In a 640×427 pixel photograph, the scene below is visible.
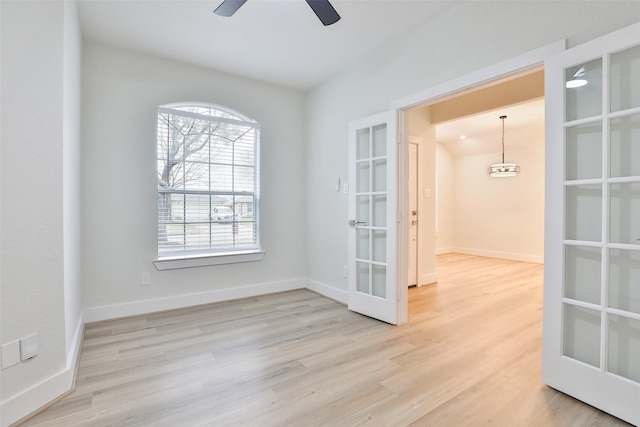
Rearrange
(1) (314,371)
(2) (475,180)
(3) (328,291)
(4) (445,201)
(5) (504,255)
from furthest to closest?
(4) (445,201), (2) (475,180), (5) (504,255), (3) (328,291), (1) (314,371)

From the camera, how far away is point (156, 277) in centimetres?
330

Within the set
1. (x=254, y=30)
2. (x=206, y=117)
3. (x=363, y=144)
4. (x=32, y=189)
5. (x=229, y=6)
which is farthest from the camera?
(x=206, y=117)

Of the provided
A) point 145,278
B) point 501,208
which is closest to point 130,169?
point 145,278

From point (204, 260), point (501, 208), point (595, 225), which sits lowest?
point (204, 260)

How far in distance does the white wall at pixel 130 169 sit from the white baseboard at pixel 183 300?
0.03m

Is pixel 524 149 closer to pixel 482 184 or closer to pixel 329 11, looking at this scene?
pixel 482 184

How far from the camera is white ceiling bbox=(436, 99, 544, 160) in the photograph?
5289mm

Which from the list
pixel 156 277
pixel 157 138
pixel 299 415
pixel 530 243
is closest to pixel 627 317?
pixel 299 415

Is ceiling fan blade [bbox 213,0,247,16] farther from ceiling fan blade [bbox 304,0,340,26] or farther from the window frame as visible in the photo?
the window frame

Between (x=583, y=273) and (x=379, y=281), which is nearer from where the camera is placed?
(x=583, y=273)

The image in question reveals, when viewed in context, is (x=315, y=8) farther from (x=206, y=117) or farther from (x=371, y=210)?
(x=206, y=117)

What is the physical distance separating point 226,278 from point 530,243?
6182 millimetres

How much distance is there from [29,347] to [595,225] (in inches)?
125

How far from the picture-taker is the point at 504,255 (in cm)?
684
